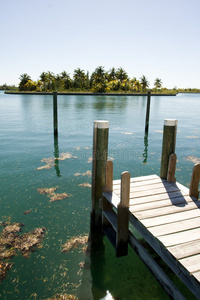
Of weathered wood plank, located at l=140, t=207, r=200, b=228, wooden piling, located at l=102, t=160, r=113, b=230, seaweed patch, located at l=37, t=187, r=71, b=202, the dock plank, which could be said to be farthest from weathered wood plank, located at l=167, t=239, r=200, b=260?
seaweed patch, located at l=37, t=187, r=71, b=202

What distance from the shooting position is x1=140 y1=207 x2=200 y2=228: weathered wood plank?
3.16m

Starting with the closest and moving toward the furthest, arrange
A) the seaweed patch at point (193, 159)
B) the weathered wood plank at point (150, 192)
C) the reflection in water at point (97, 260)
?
the reflection in water at point (97, 260) → the weathered wood plank at point (150, 192) → the seaweed patch at point (193, 159)

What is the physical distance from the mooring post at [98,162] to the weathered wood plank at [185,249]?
1.93 metres

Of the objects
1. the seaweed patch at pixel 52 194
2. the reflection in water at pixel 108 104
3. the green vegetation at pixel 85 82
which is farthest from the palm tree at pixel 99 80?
the seaweed patch at pixel 52 194

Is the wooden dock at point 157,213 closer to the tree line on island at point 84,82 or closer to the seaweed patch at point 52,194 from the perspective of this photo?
the seaweed patch at point 52,194

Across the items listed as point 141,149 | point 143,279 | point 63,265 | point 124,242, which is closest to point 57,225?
point 63,265

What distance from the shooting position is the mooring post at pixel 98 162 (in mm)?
4047

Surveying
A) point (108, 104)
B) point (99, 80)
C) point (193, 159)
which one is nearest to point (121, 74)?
point (99, 80)

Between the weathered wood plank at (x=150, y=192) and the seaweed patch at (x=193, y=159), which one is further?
the seaweed patch at (x=193, y=159)

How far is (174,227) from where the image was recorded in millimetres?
3043

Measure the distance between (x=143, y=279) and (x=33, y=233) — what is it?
2.46 m

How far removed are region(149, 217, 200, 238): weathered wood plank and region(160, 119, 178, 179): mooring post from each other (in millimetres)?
1540

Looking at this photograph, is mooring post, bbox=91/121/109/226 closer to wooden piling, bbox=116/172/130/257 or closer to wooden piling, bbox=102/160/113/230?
wooden piling, bbox=102/160/113/230

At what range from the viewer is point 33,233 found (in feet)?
15.6
